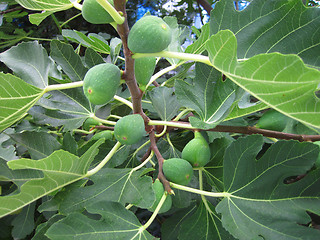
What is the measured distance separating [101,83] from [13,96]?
0.82 ft

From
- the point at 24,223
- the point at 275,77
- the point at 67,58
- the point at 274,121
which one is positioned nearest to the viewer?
the point at 275,77

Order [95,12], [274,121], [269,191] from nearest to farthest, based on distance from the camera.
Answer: [95,12], [269,191], [274,121]

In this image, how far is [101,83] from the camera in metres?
0.63

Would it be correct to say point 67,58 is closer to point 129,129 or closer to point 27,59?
point 27,59

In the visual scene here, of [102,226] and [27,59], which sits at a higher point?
[27,59]

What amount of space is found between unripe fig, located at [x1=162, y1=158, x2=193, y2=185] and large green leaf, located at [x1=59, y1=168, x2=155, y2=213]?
0.18 ft

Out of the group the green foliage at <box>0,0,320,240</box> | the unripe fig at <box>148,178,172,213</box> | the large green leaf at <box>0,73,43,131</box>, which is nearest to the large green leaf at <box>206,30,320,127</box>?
the green foliage at <box>0,0,320,240</box>

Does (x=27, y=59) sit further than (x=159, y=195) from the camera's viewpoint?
Yes

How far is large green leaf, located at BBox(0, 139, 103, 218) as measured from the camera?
0.66 metres

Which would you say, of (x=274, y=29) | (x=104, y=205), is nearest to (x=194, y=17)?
(x=274, y=29)

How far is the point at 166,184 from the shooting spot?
75cm

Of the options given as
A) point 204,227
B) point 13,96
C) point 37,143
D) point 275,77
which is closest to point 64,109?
point 37,143

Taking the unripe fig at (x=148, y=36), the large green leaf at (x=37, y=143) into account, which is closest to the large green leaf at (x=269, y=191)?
the unripe fig at (x=148, y=36)

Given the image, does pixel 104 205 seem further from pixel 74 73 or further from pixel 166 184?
pixel 74 73
